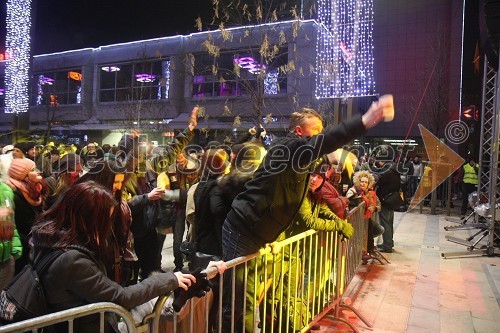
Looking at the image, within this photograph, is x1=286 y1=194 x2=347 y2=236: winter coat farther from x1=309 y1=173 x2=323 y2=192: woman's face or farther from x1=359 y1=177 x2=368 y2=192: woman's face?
x1=359 y1=177 x2=368 y2=192: woman's face

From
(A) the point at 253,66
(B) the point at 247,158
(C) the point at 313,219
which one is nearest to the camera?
(B) the point at 247,158

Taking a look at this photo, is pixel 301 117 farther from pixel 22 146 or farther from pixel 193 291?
pixel 22 146

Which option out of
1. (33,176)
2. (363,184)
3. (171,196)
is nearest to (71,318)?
(33,176)

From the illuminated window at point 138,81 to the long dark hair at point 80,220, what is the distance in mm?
25831

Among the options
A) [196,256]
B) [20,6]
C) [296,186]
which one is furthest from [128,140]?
[20,6]

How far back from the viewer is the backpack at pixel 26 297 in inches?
76.5

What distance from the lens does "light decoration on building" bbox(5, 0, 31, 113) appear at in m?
19.0

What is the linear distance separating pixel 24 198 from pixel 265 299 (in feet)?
9.02

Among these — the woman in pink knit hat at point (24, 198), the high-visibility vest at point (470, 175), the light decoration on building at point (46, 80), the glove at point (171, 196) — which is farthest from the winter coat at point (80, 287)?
the light decoration on building at point (46, 80)

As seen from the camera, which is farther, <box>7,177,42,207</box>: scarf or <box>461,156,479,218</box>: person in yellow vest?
<box>461,156,479,218</box>: person in yellow vest

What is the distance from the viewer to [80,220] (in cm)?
219

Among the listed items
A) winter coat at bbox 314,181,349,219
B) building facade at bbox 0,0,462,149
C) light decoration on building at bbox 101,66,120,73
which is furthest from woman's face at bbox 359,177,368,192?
light decoration on building at bbox 101,66,120,73

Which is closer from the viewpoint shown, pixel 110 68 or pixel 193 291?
pixel 193 291

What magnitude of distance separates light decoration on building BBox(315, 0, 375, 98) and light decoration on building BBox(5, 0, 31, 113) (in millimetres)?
14631
